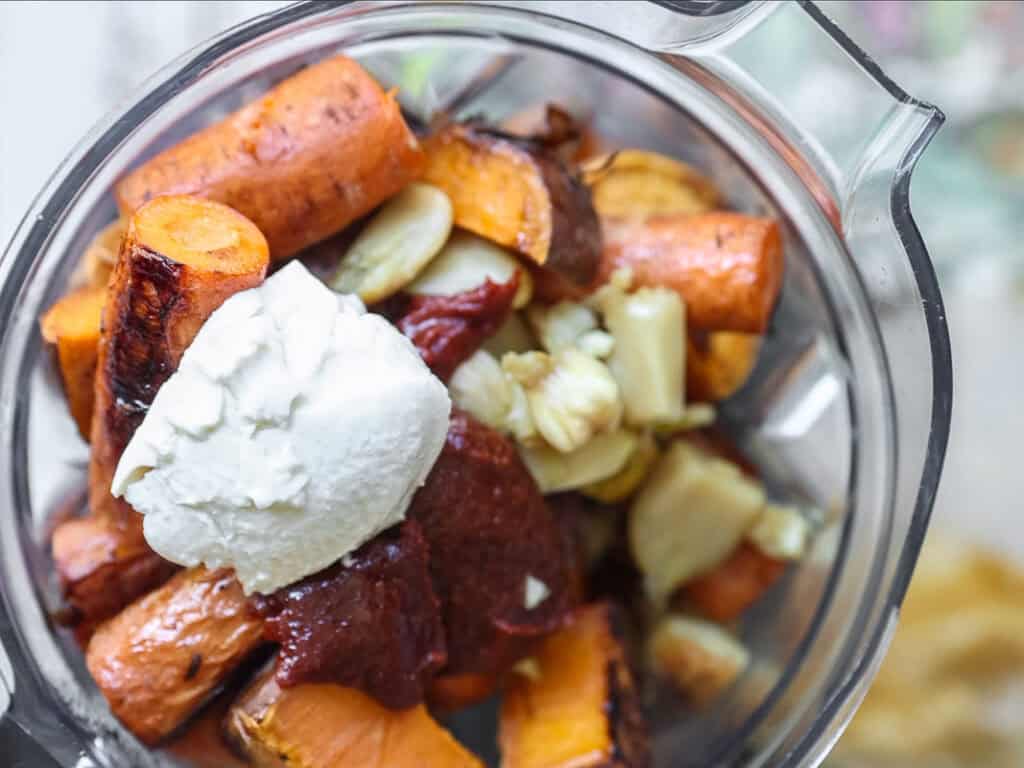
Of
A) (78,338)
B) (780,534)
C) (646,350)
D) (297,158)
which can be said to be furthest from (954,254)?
(78,338)

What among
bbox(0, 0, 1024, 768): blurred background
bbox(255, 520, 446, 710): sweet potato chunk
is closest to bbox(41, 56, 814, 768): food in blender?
bbox(255, 520, 446, 710): sweet potato chunk

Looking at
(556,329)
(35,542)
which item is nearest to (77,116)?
(35,542)

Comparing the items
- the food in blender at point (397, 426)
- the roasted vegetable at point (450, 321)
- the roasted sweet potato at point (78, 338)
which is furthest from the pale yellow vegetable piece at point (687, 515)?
the roasted sweet potato at point (78, 338)

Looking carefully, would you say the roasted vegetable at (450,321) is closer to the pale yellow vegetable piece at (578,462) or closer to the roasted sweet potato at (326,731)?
the pale yellow vegetable piece at (578,462)

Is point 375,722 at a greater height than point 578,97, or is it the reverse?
point 578,97

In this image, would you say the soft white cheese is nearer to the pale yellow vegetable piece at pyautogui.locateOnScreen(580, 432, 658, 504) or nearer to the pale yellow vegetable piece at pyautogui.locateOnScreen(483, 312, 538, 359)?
the pale yellow vegetable piece at pyautogui.locateOnScreen(483, 312, 538, 359)

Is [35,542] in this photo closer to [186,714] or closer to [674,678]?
[186,714]

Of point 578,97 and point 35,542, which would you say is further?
point 578,97
